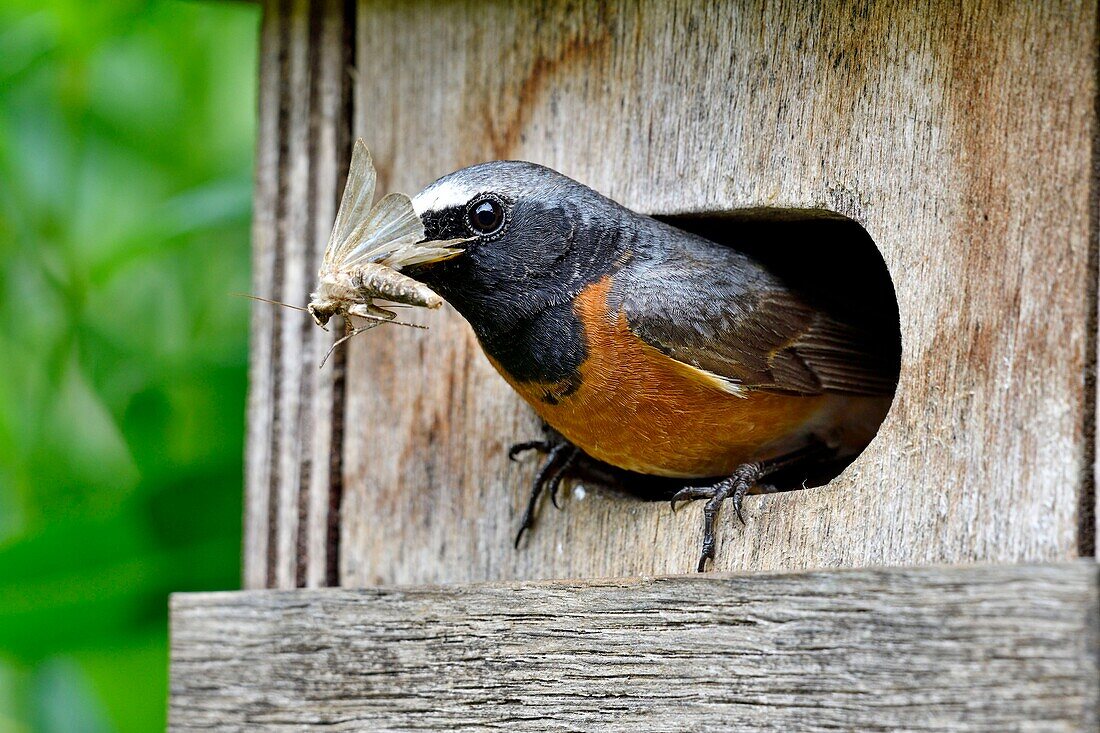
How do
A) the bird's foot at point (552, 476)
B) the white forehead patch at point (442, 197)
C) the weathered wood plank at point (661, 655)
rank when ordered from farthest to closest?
the bird's foot at point (552, 476)
the white forehead patch at point (442, 197)
the weathered wood plank at point (661, 655)

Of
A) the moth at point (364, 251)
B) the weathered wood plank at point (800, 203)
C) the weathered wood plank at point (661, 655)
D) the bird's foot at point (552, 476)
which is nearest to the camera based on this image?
the weathered wood plank at point (661, 655)

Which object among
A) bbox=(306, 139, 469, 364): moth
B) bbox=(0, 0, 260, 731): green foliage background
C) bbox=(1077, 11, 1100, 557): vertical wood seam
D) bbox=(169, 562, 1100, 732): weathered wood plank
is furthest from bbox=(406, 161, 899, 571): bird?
bbox=(0, 0, 260, 731): green foliage background

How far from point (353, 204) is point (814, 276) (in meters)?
1.05

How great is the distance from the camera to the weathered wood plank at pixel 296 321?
9.34 ft

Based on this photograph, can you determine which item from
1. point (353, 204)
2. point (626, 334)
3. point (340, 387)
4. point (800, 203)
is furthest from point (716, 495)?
point (340, 387)

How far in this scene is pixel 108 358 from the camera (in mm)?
3361

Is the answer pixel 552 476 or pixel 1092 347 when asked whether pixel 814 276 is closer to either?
pixel 552 476

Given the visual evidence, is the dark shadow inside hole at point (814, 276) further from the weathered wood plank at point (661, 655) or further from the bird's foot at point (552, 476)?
the weathered wood plank at point (661, 655)

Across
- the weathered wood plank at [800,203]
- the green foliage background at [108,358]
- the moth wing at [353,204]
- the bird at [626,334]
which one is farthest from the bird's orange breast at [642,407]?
the green foliage background at [108,358]

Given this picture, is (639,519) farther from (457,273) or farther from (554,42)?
(554,42)

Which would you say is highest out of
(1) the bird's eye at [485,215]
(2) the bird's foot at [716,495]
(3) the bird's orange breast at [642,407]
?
(1) the bird's eye at [485,215]

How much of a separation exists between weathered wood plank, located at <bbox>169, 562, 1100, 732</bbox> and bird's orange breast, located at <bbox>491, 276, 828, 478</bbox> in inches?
14.6

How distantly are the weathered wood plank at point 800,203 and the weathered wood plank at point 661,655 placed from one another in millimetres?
203

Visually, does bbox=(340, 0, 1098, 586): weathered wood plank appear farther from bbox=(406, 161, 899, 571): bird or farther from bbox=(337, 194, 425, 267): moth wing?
bbox=(337, 194, 425, 267): moth wing
